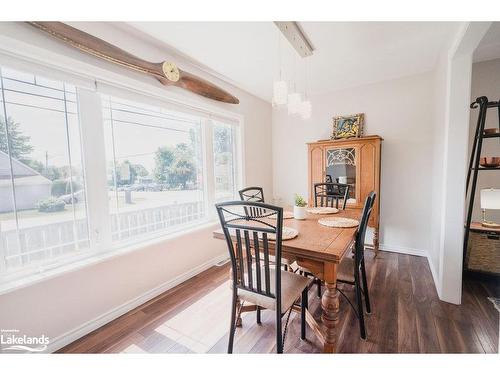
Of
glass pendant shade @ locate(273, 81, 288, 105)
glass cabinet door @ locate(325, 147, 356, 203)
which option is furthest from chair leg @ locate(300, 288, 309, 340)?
glass cabinet door @ locate(325, 147, 356, 203)

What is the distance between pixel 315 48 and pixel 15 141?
2487 mm

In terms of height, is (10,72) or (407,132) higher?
(10,72)

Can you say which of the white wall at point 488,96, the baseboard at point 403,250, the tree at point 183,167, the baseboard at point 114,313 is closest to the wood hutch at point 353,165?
the baseboard at point 403,250

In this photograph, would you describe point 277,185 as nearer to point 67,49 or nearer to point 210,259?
point 210,259

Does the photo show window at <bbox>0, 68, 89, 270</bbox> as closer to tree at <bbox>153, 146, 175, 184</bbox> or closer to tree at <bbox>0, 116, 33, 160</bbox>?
tree at <bbox>0, 116, 33, 160</bbox>

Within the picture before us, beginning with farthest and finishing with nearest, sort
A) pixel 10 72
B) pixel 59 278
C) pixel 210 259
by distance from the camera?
1. pixel 210 259
2. pixel 59 278
3. pixel 10 72

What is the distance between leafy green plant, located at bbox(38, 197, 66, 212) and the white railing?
0.36 ft

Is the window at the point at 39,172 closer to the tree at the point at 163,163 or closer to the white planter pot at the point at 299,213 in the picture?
the tree at the point at 163,163

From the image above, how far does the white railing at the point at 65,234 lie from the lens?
1.39 m

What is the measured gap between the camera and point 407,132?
2.87 m

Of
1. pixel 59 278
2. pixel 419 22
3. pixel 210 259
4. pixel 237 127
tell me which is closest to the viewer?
pixel 59 278
